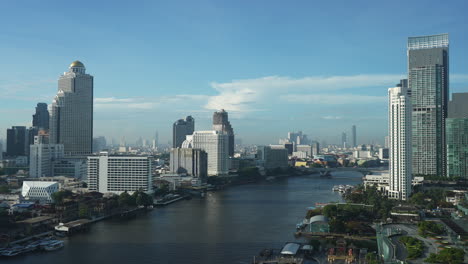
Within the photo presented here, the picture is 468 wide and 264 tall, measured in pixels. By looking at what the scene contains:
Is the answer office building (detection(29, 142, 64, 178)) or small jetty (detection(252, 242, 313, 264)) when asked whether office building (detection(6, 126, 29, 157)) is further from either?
small jetty (detection(252, 242, 313, 264))

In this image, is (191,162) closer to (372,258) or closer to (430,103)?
(430,103)

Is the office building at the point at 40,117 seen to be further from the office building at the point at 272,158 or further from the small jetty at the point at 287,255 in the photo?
the small jetty at the point at 287,255

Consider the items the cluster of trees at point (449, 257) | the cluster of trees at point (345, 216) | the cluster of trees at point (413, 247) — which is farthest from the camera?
the cluster of trees at point (345, 216)

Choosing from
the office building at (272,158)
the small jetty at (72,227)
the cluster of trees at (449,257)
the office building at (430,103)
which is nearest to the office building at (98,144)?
the office building at (272,158)

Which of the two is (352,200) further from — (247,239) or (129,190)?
(129,190)

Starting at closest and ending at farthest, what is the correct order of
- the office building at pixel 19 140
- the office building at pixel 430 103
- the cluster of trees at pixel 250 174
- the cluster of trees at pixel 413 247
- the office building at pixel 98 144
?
the cluster of trees at pixel 413 247 → the office building at pixel 430 103 → the cluster of trees at pixel 250 174 → the office building at pixel 19 140 → the office building at pixel 98 144

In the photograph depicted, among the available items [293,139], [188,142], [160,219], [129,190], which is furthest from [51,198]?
[293,139]
